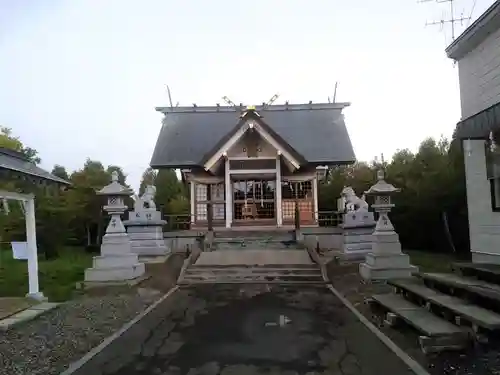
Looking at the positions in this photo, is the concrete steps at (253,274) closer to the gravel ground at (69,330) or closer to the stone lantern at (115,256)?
the gravel ground at (69,330)

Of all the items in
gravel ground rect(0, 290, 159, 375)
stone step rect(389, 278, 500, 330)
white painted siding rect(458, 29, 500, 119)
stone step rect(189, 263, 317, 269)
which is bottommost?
gravel ground rect(0, 290, 159, 375)

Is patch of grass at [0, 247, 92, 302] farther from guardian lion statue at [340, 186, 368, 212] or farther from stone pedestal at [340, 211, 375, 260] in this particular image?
guardian lion statue at [340, 186, 368, 212]

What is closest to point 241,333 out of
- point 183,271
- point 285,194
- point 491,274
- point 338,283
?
point 491,274

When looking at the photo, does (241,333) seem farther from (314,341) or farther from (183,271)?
(183,271)

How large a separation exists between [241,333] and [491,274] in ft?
12.9

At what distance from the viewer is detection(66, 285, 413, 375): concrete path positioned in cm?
628

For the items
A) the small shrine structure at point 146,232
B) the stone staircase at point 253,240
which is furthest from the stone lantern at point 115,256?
the stone staircase at point 253,240

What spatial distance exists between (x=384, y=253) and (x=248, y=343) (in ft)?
24.2

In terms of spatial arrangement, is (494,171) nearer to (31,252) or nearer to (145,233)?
(31,252)

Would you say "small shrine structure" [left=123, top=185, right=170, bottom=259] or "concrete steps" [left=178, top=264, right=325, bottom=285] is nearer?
"concrete steps" [left=178, top=264, right=325, bottom=285]

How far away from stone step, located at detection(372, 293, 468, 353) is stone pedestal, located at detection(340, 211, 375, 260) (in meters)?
10.2

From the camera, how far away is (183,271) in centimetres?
1534

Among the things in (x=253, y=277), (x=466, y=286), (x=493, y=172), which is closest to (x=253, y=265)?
(x=253, y=277)

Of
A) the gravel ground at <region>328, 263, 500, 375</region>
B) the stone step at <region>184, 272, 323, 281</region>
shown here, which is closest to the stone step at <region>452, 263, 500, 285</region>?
the gravel ground at <region>328, 263, 500, 375</region>
